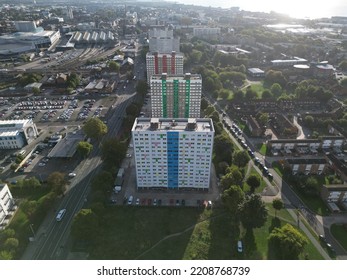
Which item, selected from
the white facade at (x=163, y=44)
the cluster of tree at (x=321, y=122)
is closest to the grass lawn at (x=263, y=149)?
the cluster of tree at (x=321, y=122)

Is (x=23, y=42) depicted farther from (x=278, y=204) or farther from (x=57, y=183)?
(x=278, y=204)

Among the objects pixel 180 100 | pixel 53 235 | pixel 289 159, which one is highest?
pixel 180 100

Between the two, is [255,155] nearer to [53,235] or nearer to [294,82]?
[53,235]

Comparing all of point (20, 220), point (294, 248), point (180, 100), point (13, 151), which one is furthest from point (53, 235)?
point (180, 100)

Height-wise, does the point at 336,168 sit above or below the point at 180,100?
below

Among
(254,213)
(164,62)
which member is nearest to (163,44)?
(164,62)

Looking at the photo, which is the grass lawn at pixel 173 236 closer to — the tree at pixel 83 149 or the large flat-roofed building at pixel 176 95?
the tree at pixel 83 149

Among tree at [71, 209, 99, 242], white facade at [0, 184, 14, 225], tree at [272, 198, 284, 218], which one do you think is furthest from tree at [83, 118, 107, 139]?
tree at [272, 198, 284, 218]
